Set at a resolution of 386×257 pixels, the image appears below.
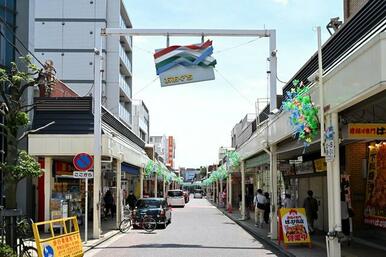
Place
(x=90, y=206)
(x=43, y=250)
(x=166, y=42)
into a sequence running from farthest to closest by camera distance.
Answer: (x=90, y=206), (x=166, y=42), (x=43, y=250)

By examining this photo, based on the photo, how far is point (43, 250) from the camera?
11797mm

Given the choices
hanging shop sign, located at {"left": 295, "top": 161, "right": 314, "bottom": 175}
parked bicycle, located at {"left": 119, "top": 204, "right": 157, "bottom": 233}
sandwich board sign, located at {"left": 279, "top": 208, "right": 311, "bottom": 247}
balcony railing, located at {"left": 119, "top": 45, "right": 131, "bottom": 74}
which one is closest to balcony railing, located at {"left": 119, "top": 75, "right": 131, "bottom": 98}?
balcony railing, located at {"left": 119, "top": 45, "right": 131, "bottom": 74}

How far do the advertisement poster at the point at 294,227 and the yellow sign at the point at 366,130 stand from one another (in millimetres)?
5448

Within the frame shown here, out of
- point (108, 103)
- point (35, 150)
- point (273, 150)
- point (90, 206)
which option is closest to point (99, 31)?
point (35, 150)

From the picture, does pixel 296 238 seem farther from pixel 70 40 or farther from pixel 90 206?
pixel 70 40

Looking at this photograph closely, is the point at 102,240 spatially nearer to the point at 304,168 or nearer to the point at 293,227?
the point at 293,227

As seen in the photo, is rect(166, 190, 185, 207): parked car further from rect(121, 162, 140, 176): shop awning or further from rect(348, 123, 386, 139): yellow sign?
rect(348, 123, 386, 139): yellow sign

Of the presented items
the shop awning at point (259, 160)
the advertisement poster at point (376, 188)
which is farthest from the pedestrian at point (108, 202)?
the advertisement poster at point (376, 188)

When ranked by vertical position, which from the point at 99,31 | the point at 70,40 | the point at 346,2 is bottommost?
the point at 99,31

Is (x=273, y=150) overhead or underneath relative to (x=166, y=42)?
underneath

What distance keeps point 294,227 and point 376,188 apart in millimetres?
3312

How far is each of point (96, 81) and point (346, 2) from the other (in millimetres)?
10959

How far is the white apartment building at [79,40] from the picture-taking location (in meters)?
59.7

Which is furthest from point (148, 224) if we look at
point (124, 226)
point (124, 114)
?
point (124, 114)
